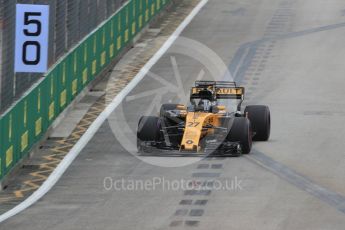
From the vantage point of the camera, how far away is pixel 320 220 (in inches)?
957

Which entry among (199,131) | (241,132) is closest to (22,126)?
(199,131)

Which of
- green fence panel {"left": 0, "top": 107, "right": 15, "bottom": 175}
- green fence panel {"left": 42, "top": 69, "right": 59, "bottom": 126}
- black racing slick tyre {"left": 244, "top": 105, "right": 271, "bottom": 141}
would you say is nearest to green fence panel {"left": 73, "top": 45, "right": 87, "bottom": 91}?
green fence panel {"left": 42, "top": 69, "right": 59, "bottom": 126}

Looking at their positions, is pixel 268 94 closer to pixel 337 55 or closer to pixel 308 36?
pixel 337 55

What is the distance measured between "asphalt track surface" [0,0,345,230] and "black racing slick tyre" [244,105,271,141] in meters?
0.29

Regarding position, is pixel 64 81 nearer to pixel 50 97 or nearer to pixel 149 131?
pixel 50 97

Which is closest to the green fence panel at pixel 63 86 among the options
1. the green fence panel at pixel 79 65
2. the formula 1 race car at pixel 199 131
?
the green fence panel at pixel 79 65

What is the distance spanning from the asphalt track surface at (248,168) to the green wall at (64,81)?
135cm

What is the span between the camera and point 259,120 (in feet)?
103

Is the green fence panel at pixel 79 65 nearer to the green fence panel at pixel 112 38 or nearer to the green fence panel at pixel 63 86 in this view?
the green fence panel at pixel 63 86

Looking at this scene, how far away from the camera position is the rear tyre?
2998cm

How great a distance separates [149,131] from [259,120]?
300cm

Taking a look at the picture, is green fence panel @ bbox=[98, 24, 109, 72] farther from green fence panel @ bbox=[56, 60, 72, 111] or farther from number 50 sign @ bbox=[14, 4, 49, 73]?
number 50 sign @ bbox=[14, 4, 49, 73]

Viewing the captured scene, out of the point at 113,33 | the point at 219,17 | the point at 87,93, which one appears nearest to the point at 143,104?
the point at 87,93

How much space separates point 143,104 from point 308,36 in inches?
510
